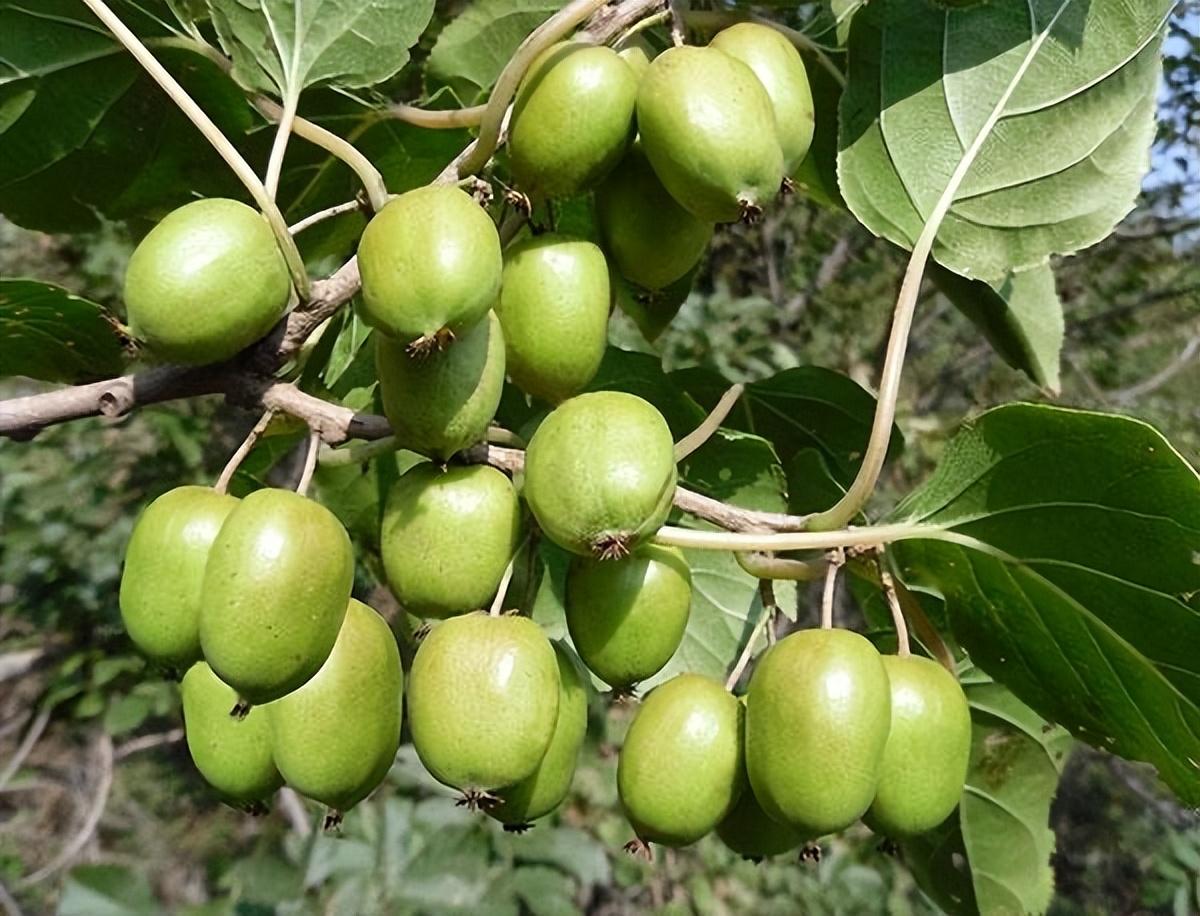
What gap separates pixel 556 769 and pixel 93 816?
4003 millimetres

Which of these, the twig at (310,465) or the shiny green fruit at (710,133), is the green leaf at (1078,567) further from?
the twig at (310,465)

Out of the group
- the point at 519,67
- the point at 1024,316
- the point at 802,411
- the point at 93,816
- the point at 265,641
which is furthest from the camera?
the point at 93,816

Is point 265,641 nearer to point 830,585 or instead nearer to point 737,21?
point 830,585

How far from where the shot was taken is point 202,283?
3.61ft

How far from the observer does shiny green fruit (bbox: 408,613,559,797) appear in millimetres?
1155

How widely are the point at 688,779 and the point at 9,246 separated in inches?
220

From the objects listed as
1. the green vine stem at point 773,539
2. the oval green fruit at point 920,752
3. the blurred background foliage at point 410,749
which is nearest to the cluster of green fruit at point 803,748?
the oval green fruit at point 920,752

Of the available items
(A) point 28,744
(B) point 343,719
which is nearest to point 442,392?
(B) point 343,719

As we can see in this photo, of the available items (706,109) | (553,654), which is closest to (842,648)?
(553,654)

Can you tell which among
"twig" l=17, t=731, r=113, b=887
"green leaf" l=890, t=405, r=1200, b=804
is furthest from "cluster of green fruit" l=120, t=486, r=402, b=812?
"twig" l=17, t=731, r=113, b=887

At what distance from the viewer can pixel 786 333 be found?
617 centimetres

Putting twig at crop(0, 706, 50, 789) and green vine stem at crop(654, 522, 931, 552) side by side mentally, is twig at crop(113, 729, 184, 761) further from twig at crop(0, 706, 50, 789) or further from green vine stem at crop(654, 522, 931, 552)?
green vine stem at crop(654, 522, 931, 552)

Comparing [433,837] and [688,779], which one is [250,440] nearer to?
[688,779]

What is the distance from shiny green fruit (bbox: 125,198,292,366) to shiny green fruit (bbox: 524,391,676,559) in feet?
1.08
